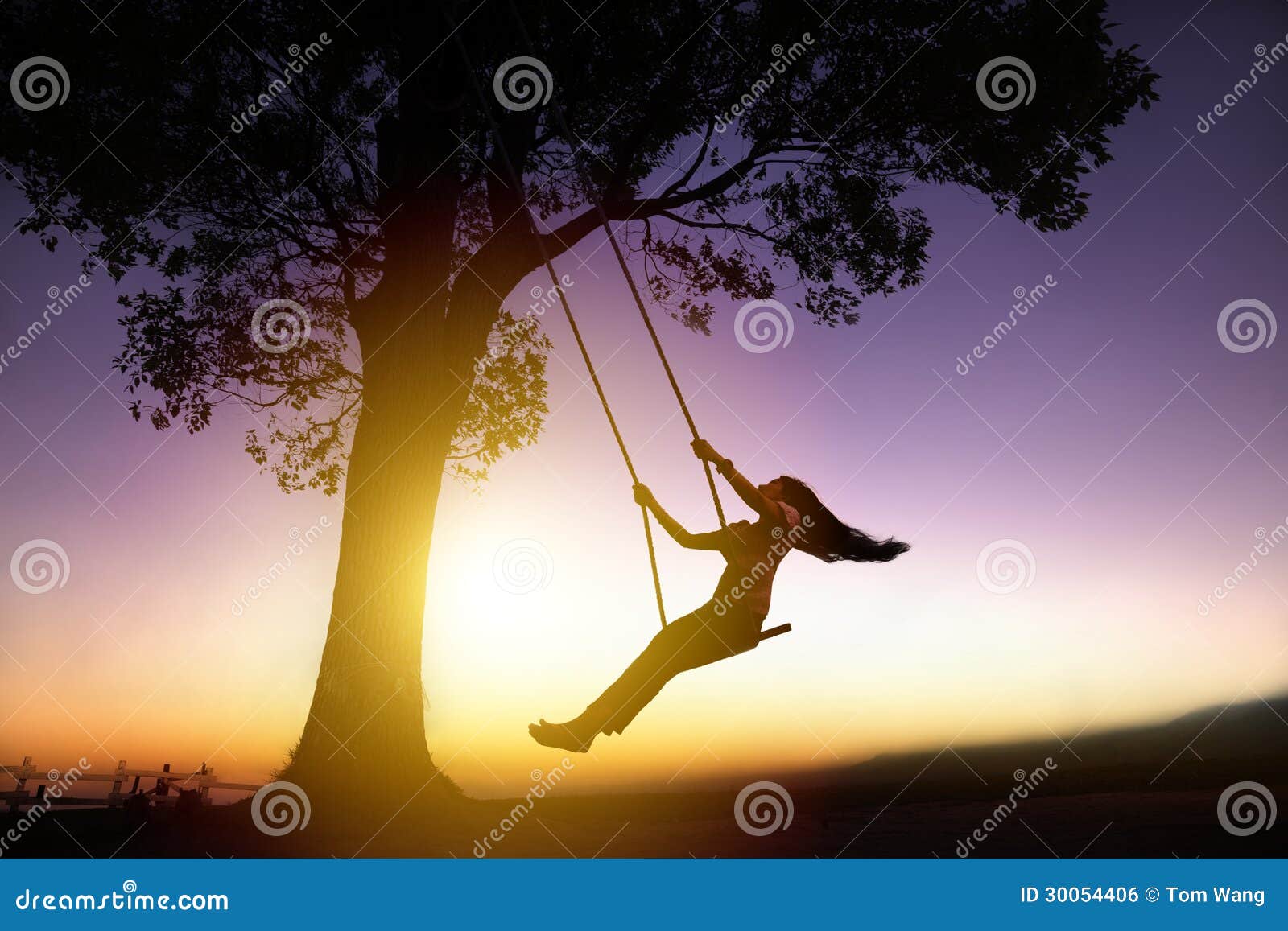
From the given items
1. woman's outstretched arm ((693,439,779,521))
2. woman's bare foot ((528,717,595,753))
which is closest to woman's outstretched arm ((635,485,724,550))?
woman's outstretched arm ((693,439,779,521))

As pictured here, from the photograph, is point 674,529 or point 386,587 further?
point 386,587

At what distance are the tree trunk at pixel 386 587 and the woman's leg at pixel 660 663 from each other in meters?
2.31

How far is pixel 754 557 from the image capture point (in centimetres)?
502

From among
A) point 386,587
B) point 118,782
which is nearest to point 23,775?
point 118,782

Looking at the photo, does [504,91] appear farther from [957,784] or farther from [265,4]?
[957,784]

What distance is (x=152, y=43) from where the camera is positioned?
28.0 feet

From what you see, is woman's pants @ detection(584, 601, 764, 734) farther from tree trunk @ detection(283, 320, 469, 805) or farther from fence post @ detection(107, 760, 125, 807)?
fence post @ detection(107, 760, 125, 807)

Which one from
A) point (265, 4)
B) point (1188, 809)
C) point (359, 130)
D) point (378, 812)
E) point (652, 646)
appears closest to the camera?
point (652, 646)

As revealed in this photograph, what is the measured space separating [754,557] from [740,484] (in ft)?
1.42

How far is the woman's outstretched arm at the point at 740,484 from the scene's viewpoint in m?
5.09

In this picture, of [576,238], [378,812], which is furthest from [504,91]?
[378,812]

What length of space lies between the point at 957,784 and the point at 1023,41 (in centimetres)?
754

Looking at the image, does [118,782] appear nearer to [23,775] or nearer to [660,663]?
[23,775]

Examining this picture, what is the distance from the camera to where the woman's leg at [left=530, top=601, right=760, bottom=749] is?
486 centimetres
